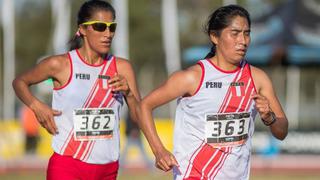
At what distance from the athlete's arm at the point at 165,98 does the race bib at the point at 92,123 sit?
2.03 ft

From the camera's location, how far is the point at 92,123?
20.6ft

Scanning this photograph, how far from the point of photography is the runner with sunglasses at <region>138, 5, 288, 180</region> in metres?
5.60

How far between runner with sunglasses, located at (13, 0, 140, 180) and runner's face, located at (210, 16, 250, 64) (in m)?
0.95

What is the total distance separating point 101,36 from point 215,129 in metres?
1.36

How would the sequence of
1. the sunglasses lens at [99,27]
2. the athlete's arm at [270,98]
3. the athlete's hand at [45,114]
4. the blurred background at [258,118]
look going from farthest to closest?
the blurred background at [258,118]
the sunglasses lens at [99,27]
the athlete's hand at [45,114]
the athlete's arm at [270,98]

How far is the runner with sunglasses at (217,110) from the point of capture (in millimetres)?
5598

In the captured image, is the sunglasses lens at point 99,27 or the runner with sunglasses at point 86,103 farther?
the sunglasses lens at point 99,27

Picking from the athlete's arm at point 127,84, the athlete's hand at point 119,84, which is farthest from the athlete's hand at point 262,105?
the athlete's hand at point 119,84

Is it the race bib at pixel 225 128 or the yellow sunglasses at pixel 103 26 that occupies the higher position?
the yellow sunglasses at pixel 103 26

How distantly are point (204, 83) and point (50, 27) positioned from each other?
4825 cm

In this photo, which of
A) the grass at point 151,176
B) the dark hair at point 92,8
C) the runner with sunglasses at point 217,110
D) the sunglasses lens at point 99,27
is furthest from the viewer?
the grass at point 151,176

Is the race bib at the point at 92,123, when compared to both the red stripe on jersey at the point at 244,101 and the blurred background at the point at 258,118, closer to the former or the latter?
the red stripe on jersey at the point at 244,101

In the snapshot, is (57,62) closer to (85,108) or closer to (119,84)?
(85,108)

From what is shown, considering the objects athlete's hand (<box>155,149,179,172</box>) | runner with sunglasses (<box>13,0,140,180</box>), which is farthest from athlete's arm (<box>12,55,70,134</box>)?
athlete's hand (<box>155,149,179,172</box>)
